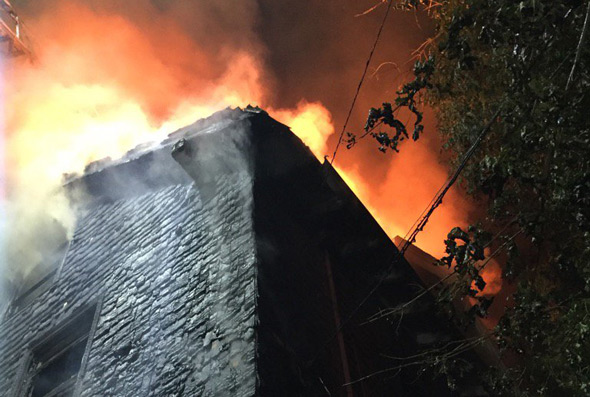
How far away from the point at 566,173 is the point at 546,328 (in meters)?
2.21

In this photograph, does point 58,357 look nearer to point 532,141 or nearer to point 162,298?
point 162,298

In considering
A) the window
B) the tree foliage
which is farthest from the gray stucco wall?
the tree foliage

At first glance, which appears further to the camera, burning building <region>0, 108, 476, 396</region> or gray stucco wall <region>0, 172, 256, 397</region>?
burning building <region>0, 108, 476, 396</region>

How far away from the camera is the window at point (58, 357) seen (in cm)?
729

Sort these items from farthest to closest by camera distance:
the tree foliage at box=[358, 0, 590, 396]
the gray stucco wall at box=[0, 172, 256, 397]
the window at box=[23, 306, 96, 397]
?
the window at box=[23, 306, 96, 397]
the gray stucco wall at box=[0, 172, 256, 397]
the tree foliage at box=[358, 0, 590, 396]

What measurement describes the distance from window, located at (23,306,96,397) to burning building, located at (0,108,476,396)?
1.0 inches

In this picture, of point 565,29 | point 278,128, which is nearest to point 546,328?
point 565,29

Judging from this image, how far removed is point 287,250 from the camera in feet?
22.3

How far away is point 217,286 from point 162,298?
929mm

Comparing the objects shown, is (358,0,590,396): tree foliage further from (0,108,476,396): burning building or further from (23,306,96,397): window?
(23,306,96,397): window

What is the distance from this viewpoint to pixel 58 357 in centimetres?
760

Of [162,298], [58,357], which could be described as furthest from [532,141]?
[58,357]

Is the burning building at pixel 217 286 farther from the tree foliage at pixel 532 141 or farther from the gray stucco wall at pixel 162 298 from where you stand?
the tree foliage at pixel 532 141

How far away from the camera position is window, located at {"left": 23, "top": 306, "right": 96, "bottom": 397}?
7.29m
